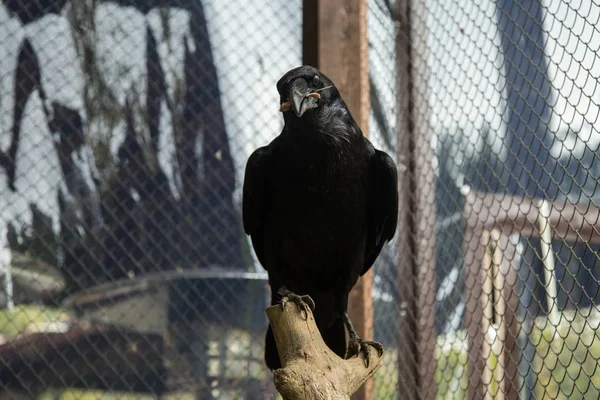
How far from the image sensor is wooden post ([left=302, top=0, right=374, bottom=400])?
91.2 inches

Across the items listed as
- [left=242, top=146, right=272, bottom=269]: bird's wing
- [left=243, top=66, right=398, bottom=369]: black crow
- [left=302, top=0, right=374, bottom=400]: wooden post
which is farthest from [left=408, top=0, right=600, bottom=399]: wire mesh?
[left=242, top=146, right=272, bottom=269]: bird's wing

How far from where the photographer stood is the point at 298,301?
1614 mm

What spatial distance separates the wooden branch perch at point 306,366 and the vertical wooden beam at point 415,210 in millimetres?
830

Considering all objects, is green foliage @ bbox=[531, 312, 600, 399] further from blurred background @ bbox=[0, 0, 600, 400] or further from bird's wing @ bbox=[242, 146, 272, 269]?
bird's wing @ bbox=[242, 146, 272, 269]

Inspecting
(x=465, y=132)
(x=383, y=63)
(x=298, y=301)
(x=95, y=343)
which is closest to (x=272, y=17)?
(x=383, y=63)

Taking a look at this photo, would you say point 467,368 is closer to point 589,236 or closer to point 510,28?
point 589,236

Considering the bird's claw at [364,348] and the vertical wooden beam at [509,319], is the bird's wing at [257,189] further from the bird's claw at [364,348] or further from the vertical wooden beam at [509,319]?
the vertical wooden beam at [509,319]

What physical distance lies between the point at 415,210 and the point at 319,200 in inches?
30.5

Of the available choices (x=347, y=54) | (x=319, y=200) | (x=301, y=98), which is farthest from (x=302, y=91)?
(x=347, y=54)

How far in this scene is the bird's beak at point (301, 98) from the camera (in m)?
1.78

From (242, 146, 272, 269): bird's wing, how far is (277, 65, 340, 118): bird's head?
19 centimetres

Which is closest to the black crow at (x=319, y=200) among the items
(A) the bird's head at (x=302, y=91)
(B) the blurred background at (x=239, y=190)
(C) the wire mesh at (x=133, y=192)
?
(A) the bird's head at (x=302, y=91)

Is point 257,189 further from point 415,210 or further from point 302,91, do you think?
point 415,210

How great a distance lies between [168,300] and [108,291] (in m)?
0.27
